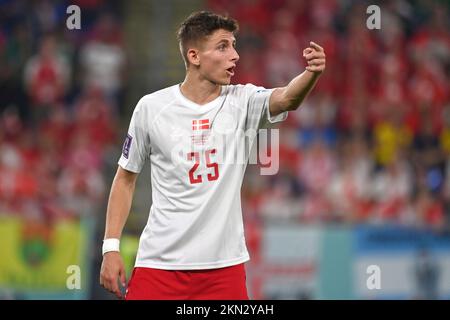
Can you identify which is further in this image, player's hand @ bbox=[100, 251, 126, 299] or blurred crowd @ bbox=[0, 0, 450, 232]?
blurred crowd @ bbox=[0, 0, 450, 232]

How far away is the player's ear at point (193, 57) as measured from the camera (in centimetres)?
533

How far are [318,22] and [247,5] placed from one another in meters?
1.17

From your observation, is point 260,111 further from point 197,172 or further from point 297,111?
point 297,111

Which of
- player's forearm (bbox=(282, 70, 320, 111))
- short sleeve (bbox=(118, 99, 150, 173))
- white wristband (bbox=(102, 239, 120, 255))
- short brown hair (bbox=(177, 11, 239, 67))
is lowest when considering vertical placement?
white wristband (bbox=(102, 239, 120, 255))

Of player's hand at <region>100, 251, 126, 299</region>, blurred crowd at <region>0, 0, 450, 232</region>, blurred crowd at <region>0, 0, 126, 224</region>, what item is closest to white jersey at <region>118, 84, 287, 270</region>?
player's hand at <region>100, 251, 126, 299</region>

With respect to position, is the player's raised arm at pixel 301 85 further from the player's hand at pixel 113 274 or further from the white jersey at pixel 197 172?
the player's hand at pixel 113 274

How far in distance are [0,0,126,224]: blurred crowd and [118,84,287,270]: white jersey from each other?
5909mm

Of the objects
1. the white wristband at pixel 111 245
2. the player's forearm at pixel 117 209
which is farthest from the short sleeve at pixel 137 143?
the white wristband at pixel 111 245

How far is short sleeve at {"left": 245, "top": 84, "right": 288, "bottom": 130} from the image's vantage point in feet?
17.0

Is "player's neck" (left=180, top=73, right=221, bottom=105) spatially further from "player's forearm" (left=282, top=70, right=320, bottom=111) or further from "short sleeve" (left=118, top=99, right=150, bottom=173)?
"player's forearm" (left=282, top=70, right=320, bottom=111)

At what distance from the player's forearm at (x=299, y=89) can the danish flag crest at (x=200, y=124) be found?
0.43 meters

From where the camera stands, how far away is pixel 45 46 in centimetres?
1377

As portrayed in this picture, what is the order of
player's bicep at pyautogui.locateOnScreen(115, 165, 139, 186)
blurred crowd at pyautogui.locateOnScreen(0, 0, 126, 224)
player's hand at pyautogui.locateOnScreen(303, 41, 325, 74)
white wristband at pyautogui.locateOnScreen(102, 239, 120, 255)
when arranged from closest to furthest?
1. player's hand at pyautogui.locateOnScreen(303, 41, 325, 74)
2. white wristband at pyautogui.locateOnScreen(102, 239, 120, 255)
3. player's bicep at pyautogui.locateOnScreen(115, 165, 139, 186)
4. blurred crowd at pyautogui.locateOnScreen(0, 0, 126, 224)
